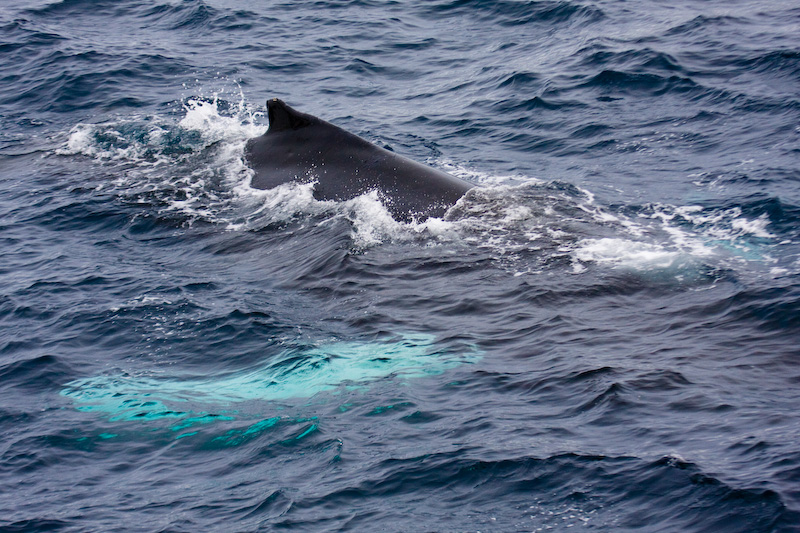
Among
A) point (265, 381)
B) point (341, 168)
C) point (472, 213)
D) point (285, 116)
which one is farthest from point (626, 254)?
point (285, 116)

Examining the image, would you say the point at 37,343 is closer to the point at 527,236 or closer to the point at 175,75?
the point at 527,236

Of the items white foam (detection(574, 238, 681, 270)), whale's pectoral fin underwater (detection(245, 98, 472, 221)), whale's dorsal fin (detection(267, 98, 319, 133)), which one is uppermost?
whale's dorsal fin (detection(267, 98, 319, 133))

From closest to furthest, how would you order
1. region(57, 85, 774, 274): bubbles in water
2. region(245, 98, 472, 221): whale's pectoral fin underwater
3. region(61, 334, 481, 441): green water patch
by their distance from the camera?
region(61, 334, 481, 441): green water patch
region(57, 85, 774, 274): bubbles in water
region(245, 98, 472, 221): whale's pectoral fin underwater

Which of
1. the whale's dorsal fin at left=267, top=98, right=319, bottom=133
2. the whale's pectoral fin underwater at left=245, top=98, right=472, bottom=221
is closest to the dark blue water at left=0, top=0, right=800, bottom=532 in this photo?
the whale's pectoral fin underwater at left=245, top=98, right=472, bottom=221

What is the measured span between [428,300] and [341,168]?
4.47m

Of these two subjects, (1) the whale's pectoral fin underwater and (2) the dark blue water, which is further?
(1) the whale's pectoral fin underwater

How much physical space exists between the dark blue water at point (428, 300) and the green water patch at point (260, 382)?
0.05 metres

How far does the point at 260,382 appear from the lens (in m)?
10.9

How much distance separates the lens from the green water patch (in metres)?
10.3

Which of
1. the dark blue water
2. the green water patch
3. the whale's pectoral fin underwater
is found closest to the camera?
the dark blue water

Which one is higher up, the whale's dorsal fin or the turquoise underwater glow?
the whale's dorsal fin

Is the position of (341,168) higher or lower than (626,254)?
higher

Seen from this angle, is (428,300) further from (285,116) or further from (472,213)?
(285,116)

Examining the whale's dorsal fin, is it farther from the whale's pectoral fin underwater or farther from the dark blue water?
the dark blue water
